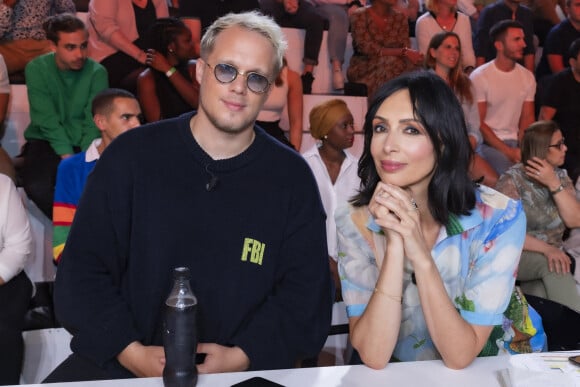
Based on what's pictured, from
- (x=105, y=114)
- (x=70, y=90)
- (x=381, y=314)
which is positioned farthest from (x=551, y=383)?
(x=70, y=90)

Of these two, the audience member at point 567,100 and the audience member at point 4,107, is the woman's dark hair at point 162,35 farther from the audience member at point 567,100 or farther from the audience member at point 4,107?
the audience member at point 567,100

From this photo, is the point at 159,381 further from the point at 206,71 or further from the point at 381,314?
the point at 206,71

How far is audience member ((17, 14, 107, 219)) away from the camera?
3.42 m

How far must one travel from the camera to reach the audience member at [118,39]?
13.1ft

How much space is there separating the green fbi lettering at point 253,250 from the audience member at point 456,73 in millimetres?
3123

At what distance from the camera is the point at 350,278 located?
5.50 feet

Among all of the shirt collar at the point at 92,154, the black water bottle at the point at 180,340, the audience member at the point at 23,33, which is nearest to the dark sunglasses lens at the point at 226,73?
the black water bottle at the point at 180,340

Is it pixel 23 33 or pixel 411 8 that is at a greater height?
pixel 411 8

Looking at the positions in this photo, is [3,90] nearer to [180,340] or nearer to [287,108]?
[287,108]

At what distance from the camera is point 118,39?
3.99 meters

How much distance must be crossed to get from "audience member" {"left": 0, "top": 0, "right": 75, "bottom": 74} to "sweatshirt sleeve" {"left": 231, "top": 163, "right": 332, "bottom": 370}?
2.58 m

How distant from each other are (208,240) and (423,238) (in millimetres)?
524

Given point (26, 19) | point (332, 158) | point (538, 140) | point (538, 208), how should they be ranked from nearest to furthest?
point (538, 208) → point (538, 140) → point (332, 158) → point (26, 19)

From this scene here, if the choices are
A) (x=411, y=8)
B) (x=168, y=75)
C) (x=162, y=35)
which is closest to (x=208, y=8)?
(x=162, y=35)
